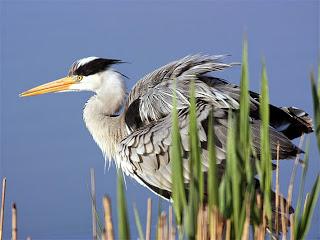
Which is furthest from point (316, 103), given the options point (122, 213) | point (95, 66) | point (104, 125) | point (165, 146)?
point (95, 66)

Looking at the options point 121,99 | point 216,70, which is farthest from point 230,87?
point 121,99

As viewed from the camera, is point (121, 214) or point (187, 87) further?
point (187, 87)

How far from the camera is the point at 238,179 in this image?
188 cm

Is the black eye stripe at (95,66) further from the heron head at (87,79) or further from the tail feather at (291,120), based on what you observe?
the tail feather at (291,120)

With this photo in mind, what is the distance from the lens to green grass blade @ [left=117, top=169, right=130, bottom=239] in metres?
1.51

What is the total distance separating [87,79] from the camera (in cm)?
484

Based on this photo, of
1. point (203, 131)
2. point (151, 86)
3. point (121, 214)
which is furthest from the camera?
point (151, 86)

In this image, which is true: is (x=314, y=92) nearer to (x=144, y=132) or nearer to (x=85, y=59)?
(x=144, y=132)

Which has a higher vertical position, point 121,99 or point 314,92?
point 314,92

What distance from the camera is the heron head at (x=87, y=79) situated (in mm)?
4762

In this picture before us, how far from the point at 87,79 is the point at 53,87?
0.31 metres

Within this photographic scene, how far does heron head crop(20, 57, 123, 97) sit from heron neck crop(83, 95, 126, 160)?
0.38ft

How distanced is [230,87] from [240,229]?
1974mm

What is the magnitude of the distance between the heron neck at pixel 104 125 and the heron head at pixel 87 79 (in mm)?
116
